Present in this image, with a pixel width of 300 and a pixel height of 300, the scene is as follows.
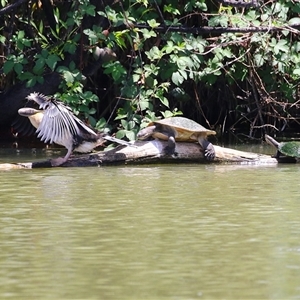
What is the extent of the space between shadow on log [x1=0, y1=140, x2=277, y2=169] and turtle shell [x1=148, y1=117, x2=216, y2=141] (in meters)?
0.10

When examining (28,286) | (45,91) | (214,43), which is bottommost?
(28,286)

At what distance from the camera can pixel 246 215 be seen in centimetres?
538

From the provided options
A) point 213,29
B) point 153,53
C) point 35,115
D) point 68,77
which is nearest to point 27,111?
point 35,115

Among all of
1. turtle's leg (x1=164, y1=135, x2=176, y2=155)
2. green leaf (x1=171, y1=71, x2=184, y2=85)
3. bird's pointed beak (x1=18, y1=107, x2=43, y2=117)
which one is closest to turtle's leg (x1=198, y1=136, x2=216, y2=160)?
turtle's leg (x1=164, y1=135, x2=176, y2=155)

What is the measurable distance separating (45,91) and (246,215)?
446 cm

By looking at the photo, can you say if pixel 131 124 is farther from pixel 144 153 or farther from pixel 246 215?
pixel 246 215

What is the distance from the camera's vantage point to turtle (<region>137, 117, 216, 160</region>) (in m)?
8.00

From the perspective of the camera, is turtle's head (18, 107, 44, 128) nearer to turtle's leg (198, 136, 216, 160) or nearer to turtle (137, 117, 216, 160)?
turtle (137, 117, 216, 160)

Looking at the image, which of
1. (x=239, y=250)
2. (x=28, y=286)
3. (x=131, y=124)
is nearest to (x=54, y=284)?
(x=28, y=286)

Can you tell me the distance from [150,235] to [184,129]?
3.28 m

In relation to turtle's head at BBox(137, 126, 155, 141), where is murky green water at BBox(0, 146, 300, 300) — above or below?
below

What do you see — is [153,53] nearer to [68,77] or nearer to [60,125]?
[68,77]

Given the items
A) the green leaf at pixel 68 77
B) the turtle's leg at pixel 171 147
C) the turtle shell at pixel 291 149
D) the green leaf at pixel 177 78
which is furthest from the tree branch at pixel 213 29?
the turtle's leg at pixel 171 147

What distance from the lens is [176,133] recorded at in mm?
8039
